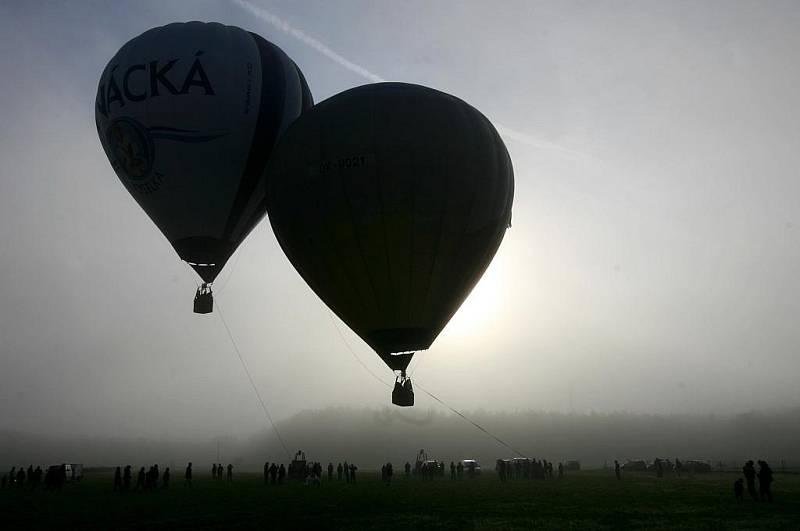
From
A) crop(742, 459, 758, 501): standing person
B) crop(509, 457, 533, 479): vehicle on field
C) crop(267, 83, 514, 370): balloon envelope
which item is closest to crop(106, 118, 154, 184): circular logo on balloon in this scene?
crop(267, 83, 514, 370): balloon envelope

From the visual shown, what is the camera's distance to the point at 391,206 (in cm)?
2227

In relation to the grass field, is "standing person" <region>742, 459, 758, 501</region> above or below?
above

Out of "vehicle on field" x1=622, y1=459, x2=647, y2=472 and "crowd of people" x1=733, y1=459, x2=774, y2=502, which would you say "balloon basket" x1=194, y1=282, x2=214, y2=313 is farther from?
"vehicle on field" x1=622, y1=459, x2=647, y2=472

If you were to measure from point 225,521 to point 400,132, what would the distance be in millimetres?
14029

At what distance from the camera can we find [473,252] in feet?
78.0

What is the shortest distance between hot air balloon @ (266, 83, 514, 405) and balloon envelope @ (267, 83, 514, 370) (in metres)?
0.04

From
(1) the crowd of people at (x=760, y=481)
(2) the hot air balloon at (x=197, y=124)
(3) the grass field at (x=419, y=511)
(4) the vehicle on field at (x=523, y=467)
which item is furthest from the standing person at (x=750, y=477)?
(4) the vehicle on field at (x=523, y=467)

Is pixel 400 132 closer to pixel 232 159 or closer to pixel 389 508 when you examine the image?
pixel 232 159

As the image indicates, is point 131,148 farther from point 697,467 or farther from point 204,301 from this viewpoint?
point 697,467

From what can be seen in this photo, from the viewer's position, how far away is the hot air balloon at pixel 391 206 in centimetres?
2236

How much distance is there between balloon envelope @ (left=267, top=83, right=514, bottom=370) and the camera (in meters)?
22.4

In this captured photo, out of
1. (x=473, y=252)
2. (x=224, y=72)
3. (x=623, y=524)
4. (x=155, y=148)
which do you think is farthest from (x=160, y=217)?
(x=623, y=524)

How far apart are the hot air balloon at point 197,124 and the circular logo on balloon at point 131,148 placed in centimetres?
5

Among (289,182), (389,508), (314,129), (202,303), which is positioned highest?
(314,129)
